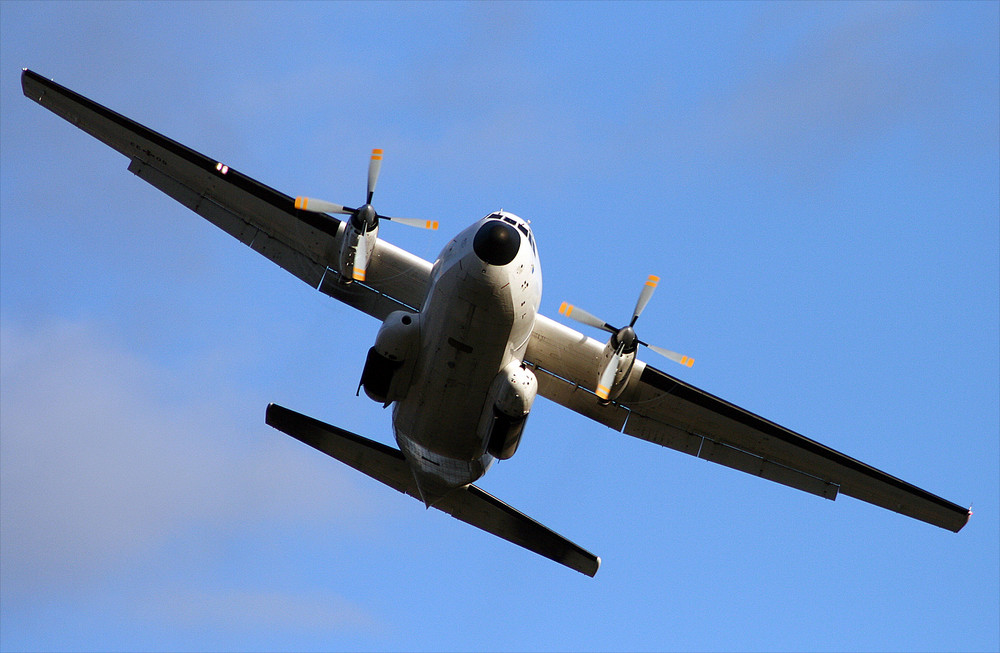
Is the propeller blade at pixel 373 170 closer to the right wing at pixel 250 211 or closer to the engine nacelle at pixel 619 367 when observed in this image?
the right wing at pixel 250 211

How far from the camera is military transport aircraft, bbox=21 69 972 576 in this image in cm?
1927

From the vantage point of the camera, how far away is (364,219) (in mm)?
20344

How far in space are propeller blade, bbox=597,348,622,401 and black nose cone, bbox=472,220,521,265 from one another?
3381mm

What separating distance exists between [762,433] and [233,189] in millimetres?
11322

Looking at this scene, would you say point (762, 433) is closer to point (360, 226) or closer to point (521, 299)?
point (521, 299)

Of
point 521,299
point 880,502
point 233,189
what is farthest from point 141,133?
point 880,502

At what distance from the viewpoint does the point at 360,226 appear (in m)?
20.3

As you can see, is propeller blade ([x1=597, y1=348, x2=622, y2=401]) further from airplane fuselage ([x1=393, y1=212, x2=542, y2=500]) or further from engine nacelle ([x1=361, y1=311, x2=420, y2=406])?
engine nacelle ([x1=361, y1=311, x2=420, y2=406])

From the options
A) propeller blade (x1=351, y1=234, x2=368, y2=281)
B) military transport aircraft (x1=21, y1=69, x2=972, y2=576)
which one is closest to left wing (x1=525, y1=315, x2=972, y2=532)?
military transport aircraft (x1=21, y1=69, x2=972, y2=576)

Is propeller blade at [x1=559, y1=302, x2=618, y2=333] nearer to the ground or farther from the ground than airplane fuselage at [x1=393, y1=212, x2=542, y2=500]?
farther from the ground

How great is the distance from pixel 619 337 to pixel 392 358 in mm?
4226

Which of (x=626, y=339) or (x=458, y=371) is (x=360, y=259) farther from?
(x=626, y=339)

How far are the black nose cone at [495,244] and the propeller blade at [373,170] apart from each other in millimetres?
3263

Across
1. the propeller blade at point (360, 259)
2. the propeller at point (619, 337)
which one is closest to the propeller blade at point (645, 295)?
the propeller at point (619, 337)
